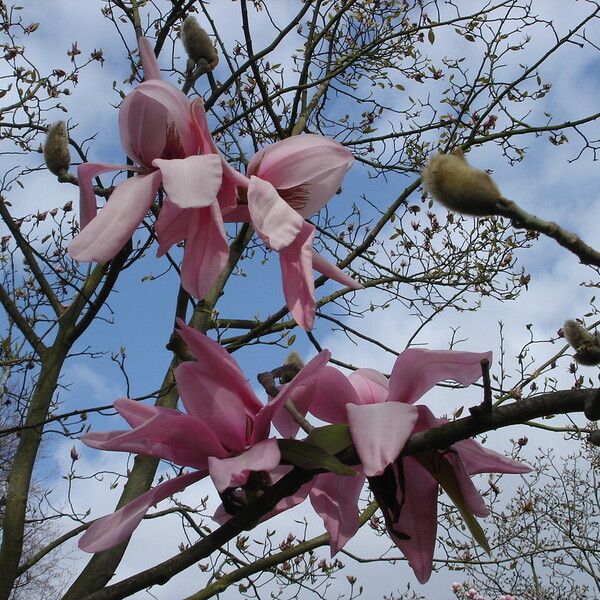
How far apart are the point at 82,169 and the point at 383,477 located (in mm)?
427

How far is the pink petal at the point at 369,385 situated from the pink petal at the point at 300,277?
10 cm

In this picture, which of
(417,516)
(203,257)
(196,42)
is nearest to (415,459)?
(417,516)

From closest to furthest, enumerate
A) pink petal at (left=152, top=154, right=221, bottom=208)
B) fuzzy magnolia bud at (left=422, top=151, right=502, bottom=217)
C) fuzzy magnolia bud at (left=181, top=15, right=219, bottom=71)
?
fuzzy magnolia bud at (left=422, top=151, right=502, bottom=217) → pink petal at (left=152, top=154, right=221, bottom=208) → fuzzy magnolia bud at (left=181, top=15, right=219, bottom=71)

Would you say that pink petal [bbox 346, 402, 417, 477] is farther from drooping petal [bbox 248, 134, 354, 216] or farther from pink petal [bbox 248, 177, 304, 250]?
drooping petal [bbox 248, 134, 354, 216]

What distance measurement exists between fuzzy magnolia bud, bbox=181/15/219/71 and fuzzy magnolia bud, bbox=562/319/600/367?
83 centimetres

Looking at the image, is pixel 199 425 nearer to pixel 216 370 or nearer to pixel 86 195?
pixel 216 370

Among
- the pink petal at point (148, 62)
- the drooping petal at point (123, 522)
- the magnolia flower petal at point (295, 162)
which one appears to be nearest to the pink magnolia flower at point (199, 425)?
the drooping petal at point (123, 522)

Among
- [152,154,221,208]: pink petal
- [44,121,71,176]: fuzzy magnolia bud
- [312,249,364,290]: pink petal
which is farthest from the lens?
[44,121,71,176]: fuzzy magnolia bud

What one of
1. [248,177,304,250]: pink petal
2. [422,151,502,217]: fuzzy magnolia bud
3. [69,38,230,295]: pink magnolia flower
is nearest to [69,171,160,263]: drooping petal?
[69,38,230,295]: pink magnolia flower

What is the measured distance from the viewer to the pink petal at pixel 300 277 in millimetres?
674

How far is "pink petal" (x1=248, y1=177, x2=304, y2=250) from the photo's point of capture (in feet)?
2.20

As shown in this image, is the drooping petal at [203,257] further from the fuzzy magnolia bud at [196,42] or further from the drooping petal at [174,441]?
the fuzzy magnolia bud at [196,42]

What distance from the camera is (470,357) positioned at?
63 cm

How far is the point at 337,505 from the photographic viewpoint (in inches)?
27.3
